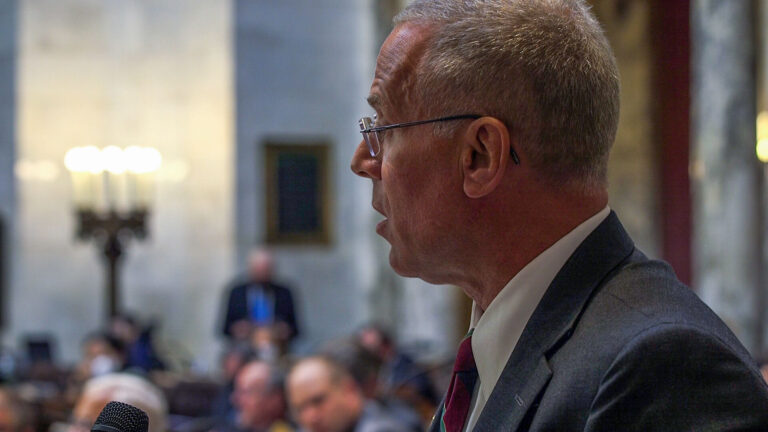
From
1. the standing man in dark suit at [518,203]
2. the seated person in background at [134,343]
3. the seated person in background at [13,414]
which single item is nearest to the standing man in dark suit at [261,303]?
the seated person in background at [134,343]

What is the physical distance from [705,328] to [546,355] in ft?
0.66

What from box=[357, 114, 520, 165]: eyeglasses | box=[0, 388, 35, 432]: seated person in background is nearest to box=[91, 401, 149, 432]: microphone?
box=[357, 114, 520, 165]: eyeglasses

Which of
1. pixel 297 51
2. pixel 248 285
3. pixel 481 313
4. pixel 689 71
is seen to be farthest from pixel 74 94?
pixel 481 313

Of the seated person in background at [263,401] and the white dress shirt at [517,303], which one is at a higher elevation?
the white dress shirt at [517,303]

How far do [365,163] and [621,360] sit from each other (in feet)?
1.71

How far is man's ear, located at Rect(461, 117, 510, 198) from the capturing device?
1364mm

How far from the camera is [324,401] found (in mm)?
5117

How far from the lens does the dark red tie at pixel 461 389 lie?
1.47 metres

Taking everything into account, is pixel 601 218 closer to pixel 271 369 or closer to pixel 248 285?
pixel 271 369

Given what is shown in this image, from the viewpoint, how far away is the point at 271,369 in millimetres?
6305

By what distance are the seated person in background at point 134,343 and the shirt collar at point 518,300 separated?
1014cm

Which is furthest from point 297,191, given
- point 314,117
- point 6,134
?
point 6,134

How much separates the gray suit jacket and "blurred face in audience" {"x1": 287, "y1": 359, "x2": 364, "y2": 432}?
3.82 metres

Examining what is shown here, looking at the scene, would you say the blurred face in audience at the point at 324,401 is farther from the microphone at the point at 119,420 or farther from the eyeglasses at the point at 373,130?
the microphone at the point at 119,420
